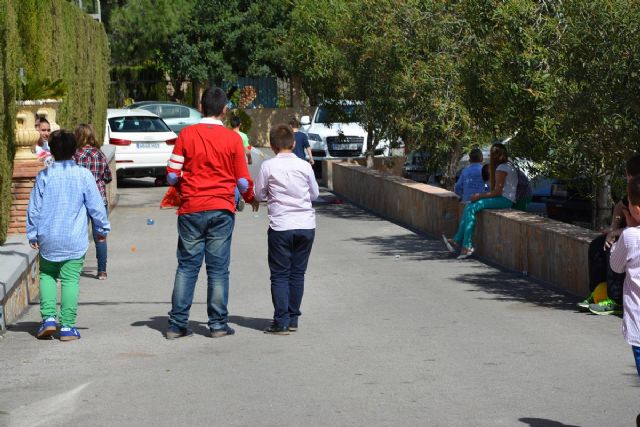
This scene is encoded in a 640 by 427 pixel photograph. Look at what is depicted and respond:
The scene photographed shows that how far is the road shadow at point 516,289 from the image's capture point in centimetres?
1146

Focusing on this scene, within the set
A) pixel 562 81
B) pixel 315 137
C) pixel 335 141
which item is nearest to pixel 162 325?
pixel 562 81

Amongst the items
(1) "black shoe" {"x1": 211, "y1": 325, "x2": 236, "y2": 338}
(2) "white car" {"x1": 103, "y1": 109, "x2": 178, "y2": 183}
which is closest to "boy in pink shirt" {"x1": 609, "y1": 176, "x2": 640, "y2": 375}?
(1) "black shoe" {"x1": 211, "y1": 325, "x2": 236, "y2": 338}

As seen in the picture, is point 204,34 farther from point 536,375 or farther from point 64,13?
point 536,375

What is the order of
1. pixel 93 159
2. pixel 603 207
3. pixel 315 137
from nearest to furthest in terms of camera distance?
1. pixel 93 159
2. pixel 603 207
3. pixel 315 137

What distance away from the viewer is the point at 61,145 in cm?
952

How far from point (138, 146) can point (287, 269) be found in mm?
16639

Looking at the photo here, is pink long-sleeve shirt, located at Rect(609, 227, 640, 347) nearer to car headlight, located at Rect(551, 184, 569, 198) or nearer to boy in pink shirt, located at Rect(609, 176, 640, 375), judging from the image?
boy in pink shirt, located at Rect(609, 176, 640, 375)

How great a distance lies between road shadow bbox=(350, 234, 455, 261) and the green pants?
6.19 m

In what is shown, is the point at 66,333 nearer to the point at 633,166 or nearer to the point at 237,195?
the point at 237,195

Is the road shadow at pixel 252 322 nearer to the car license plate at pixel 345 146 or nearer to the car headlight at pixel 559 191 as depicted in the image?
the car headlight at pixel 559 191

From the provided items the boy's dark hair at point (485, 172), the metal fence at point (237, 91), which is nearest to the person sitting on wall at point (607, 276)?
the boy's dark hair at point (485, 172)

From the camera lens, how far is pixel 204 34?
43.6 meters

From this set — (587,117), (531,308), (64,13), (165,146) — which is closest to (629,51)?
(587,117)

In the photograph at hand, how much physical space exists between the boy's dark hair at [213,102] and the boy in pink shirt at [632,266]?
3896 millimetres
